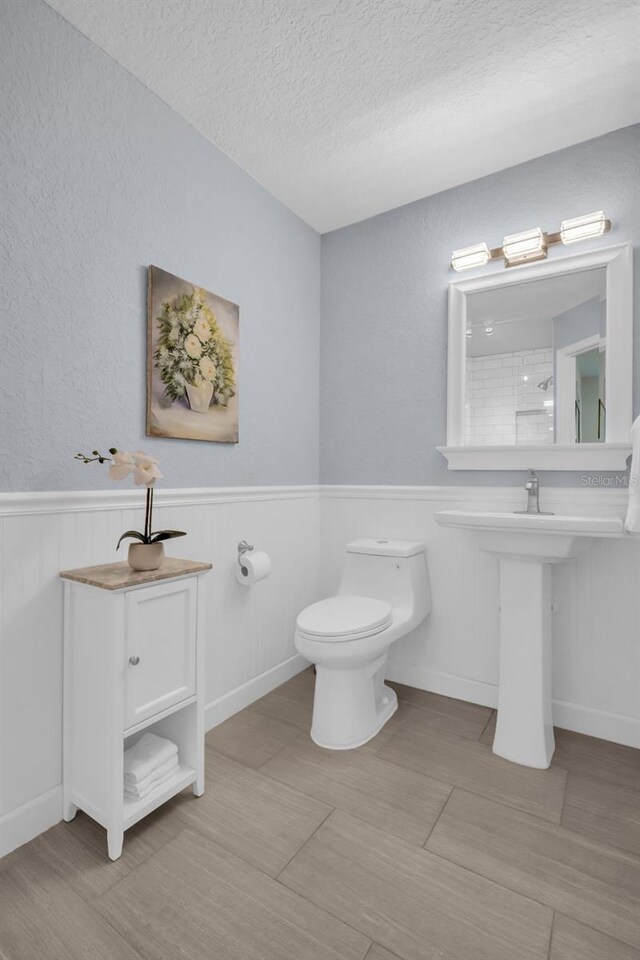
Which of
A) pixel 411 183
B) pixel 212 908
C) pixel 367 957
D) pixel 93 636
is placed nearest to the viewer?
pixel 367 957

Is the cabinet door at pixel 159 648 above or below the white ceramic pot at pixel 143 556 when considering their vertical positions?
below

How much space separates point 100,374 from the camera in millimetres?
1546

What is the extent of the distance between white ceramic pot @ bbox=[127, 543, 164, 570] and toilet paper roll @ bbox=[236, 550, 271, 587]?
0.63 meters

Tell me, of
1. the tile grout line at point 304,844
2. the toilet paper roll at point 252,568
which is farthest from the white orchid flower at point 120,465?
the tile grout line at point 304,844

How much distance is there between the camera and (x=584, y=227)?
1.89 meters

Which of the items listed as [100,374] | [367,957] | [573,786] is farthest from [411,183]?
[367,957]

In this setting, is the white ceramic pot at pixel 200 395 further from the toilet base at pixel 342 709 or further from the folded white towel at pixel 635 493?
the folded white towel at pixel 635 493

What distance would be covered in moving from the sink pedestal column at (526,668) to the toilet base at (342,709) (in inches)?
20.5

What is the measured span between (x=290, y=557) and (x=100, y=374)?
132cm

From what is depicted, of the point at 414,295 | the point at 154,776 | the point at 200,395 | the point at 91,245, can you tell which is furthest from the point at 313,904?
the point at 414,295

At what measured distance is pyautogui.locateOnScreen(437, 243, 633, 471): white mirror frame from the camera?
6.05 feet

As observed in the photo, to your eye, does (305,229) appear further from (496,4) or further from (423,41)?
(496,4)

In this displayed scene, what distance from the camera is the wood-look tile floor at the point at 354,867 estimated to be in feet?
3.48

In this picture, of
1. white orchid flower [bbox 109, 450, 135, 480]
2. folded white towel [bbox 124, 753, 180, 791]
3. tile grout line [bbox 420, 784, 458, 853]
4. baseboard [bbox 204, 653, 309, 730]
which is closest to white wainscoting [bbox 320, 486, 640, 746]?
baseboard [bbox 204, 653, 309, 730]
